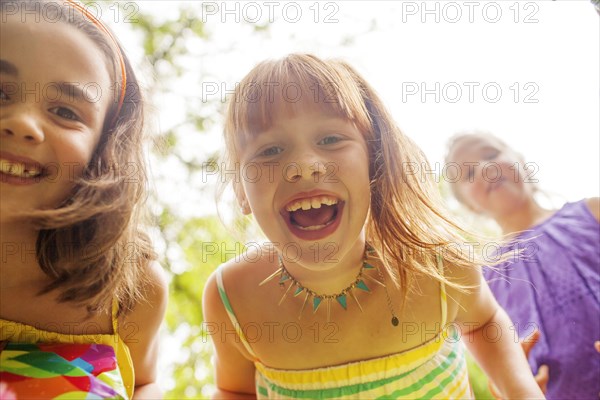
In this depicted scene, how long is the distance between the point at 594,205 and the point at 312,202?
125 centimetres

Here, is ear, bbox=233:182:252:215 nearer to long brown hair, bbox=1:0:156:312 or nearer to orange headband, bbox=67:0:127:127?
long brown hair, bbox=1:0:156:312

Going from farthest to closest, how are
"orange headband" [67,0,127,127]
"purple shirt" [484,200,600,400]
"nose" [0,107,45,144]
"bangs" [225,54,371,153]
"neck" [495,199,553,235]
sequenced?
"neck" [495,199,553,235]
"purple shirt" [484,200,600,400]
"bangs" [225,54,371,153]
"orange headband" [67,0,127,127]
"nose" [0,107,45,144]

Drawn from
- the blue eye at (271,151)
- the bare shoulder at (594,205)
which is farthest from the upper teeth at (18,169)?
the bare shoulder at (594,205)

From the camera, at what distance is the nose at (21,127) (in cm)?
86

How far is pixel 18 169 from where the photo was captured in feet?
2.97

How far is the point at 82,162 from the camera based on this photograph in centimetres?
100

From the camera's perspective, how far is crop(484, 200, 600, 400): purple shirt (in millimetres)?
1545

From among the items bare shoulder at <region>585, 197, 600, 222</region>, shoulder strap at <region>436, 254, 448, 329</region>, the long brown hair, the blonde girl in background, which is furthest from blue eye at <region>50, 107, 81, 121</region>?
bare shoulder at <region>585, 197, 600, 222</region>

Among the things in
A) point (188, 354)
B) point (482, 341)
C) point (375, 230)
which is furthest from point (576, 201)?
point (188, 354)

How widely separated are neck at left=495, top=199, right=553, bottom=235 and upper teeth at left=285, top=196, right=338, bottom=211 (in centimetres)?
124

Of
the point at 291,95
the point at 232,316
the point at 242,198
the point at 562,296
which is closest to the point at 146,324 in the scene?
the point at 232,316

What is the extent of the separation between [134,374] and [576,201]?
5.61 feet

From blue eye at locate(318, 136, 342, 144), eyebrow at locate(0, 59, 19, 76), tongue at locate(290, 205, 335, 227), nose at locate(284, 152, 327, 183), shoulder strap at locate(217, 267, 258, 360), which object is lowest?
shoulder strap at locate(217, 267, 258, 360)

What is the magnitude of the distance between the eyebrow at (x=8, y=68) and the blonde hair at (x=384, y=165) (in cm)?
53
